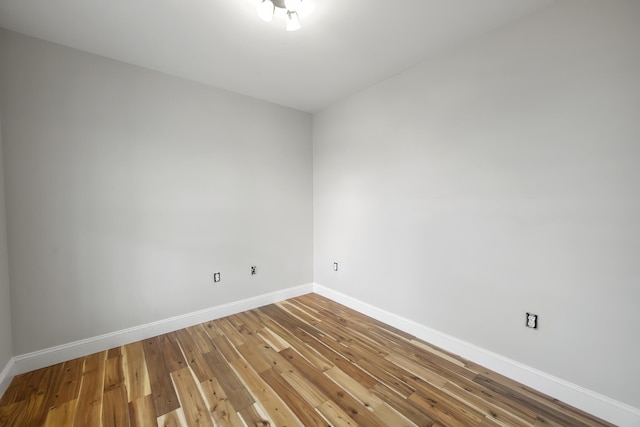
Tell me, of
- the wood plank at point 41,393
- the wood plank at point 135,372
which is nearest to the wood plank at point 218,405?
the wood plank at point 135,372

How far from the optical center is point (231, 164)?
116 inches

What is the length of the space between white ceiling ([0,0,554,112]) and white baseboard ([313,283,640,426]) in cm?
251

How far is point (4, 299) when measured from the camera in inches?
72.0

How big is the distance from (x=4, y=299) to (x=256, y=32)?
270 cm

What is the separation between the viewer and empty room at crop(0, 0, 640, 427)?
1.55 meters

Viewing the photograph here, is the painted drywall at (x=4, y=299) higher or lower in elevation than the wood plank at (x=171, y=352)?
higher

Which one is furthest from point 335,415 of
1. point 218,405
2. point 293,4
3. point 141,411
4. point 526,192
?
point 293,4

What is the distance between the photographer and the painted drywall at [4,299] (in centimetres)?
178

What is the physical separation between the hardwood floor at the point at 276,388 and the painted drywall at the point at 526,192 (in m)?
0.36

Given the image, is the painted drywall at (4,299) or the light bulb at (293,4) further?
the painted drywall at (4,299)

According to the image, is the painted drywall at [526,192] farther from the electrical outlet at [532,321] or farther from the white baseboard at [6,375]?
the white baseboard at [6,375]

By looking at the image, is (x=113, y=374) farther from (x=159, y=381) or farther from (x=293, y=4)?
(x=293, y=4)

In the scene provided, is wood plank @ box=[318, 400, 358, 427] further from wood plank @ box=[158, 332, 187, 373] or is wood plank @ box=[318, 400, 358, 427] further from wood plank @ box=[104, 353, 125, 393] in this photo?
wood plank @ box=[104, 353, 125, 393]

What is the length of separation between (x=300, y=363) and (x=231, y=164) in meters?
2.19
